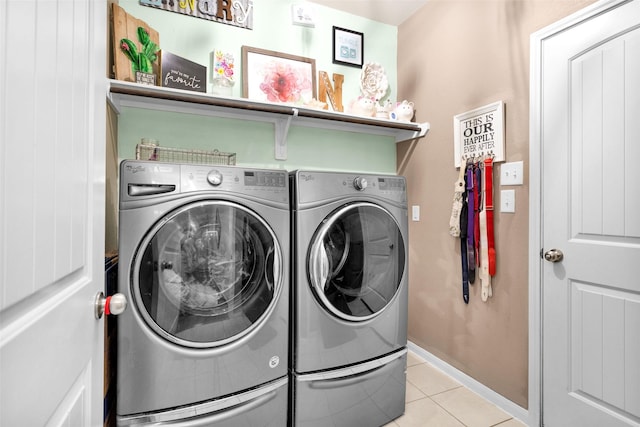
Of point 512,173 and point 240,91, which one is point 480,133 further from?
Answer: point 240,91

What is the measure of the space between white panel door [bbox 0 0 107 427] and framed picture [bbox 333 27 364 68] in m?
2.09

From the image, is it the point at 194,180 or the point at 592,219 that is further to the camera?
the point at 592,219

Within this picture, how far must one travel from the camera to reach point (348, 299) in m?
1.59

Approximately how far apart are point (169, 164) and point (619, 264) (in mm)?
1919

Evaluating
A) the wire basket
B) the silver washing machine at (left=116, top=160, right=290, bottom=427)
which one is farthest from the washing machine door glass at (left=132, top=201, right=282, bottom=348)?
the wire basket

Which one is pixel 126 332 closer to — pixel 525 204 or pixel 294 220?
pixel 294 220

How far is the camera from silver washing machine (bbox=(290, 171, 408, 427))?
1.50 meters

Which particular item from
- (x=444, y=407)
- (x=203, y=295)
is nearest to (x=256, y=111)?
(x=203, y=295)

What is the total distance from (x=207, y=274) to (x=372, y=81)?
6.23 feet

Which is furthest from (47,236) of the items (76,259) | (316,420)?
(316,420)

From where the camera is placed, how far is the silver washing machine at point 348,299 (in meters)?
1.50

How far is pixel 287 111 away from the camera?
2.02m

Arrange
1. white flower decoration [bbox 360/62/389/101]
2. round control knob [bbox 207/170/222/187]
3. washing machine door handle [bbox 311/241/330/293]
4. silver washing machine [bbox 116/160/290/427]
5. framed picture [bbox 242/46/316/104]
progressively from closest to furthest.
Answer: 1. silver washing machine [bbox 116/160/290/427]
2. round control knob [bbox 207/170/222/187]
3. washing machine door handle [bbox 311/241/330/293]
4. framed picture [bbox 242/46/316/104]
5. white flower decoration [bbox 360/62/389/101]

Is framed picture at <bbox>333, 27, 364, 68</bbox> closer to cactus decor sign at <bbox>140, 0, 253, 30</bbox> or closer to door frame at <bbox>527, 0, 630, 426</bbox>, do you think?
cactus decor sign at <bbox>140, 0, 253, 30</bbox>
